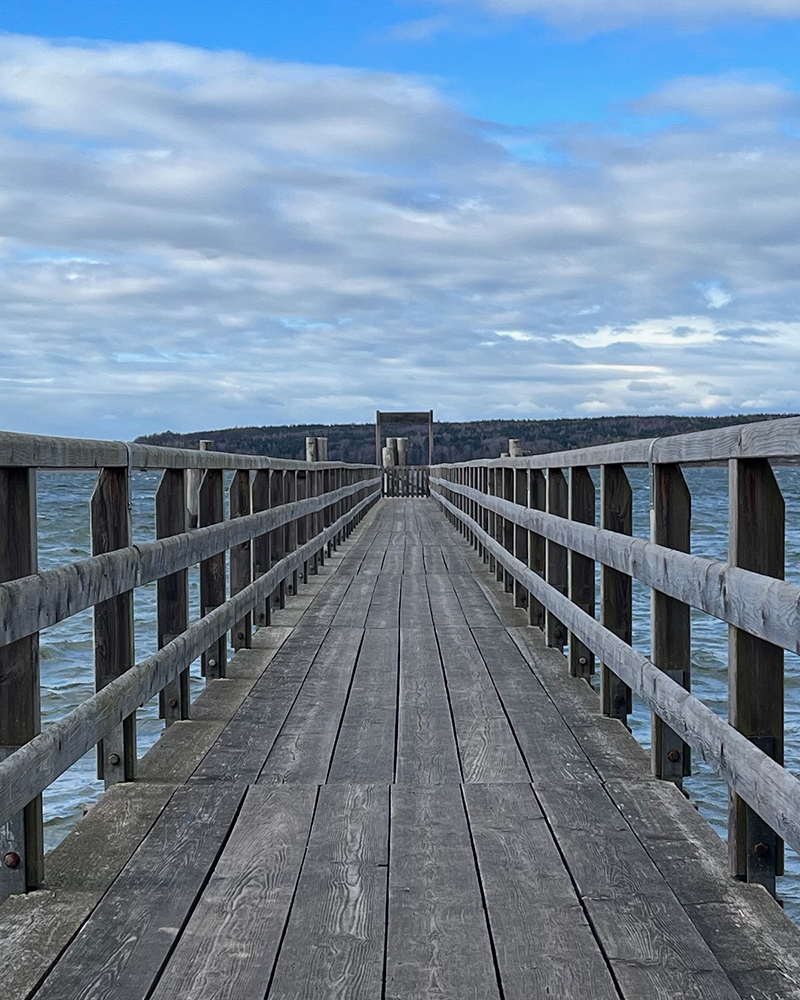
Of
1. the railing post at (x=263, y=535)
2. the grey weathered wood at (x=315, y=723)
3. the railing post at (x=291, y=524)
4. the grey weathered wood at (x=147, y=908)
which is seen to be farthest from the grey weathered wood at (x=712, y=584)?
the railing post at (x=291, y=524)

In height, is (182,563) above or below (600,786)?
above

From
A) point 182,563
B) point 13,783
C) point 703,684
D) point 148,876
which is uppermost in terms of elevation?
point 182,563

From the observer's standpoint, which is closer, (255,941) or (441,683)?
(255,941)

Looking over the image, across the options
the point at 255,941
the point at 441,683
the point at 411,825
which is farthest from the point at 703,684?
the point at 255,941

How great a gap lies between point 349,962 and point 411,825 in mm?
885

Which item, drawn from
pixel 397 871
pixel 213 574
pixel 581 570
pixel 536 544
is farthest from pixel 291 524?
pixel 397 871

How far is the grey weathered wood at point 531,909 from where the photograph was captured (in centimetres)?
229

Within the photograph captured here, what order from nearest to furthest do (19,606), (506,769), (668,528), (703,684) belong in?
1. (19,606)
2. (668,528)
3. (506,769)
4. (703,684)

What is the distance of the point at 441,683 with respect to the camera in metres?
5.29

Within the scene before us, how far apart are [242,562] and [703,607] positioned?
3.53m

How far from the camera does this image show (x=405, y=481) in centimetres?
3691

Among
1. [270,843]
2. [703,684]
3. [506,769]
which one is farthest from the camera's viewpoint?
[703,684]

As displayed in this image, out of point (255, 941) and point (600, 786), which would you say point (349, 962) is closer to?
point (255, 941)

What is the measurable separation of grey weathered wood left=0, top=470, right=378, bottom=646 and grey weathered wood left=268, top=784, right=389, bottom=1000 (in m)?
0.91
